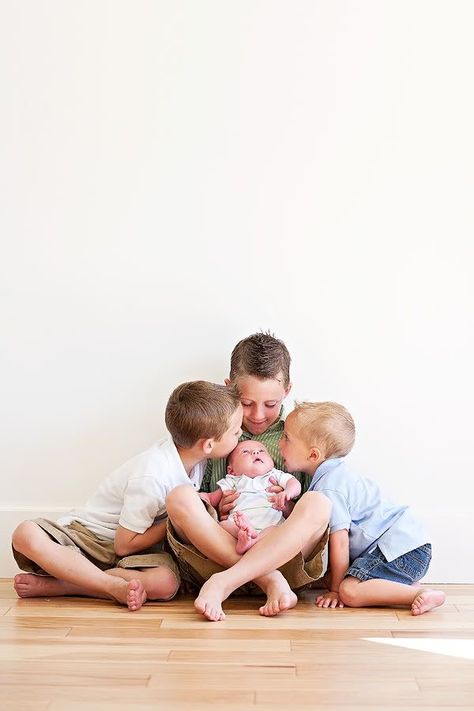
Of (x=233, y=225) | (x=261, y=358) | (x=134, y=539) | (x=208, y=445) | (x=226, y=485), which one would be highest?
(x=233, y=225)

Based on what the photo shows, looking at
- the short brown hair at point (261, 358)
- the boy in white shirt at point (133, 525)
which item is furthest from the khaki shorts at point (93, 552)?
the short brown hair at point (261, 358)

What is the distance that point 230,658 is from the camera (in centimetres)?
153

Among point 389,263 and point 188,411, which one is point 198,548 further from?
point 389,263

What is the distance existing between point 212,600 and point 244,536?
0.59 feet

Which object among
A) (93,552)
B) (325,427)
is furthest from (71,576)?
(325,427)

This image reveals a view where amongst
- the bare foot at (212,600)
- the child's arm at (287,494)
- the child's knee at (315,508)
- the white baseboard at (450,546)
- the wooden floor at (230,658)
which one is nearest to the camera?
the wooden floor at (230,658)

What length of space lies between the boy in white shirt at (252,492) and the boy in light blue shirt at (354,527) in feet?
0.17

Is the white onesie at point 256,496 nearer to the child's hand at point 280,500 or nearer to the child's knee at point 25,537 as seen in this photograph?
the child's hand at point 280,500

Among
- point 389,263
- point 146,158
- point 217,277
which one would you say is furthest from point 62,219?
point 389,263

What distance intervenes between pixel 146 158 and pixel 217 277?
36 centimetres

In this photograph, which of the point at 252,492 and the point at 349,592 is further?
the point at 252,492

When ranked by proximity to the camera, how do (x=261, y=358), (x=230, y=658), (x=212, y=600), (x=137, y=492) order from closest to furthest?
(x=230, y=658)
(x=212, y=600)
(x=137, y=492)
(x=261, y=358)

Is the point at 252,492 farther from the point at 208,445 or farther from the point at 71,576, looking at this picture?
the point at 71,576

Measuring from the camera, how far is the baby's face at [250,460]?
2.13 m
